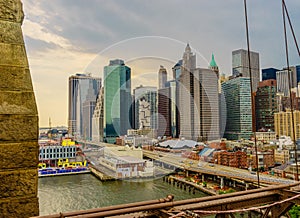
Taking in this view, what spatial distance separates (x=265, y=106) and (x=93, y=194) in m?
26.5

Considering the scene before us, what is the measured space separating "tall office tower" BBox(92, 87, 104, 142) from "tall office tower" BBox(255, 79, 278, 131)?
18.5 m

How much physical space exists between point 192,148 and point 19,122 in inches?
819

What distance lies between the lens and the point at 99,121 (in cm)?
2611

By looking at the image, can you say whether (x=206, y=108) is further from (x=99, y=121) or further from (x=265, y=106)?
(x=265, y=106)

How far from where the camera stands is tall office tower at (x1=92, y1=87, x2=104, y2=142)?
84.1 ft

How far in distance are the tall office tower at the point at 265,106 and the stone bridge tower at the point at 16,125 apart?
33925 millimetres

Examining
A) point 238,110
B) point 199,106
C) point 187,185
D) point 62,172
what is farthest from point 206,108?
point 62,172

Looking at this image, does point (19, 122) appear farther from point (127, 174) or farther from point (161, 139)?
point (161, 139)

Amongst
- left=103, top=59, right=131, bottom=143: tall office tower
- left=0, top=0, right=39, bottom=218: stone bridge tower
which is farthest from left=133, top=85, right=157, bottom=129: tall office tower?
left=0, top=0, right=39, bottom=218: stone bridge tower

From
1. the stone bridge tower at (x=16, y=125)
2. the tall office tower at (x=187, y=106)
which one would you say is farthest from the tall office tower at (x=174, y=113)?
the stone bridge tower at (x=16, y=125)

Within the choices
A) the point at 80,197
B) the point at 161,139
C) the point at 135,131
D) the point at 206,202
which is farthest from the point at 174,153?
the point at 206,202

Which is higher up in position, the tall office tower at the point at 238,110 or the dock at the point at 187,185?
the tall office tower at the point at 238,110

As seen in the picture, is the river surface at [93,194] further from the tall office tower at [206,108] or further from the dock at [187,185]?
the tall office tower at [206,108]

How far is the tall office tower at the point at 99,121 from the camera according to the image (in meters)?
25.6
